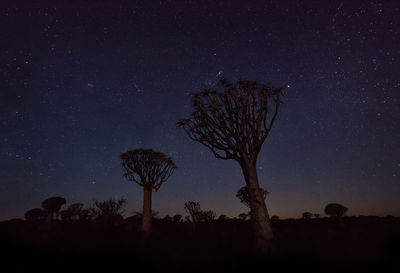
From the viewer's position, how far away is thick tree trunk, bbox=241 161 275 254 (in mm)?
7508

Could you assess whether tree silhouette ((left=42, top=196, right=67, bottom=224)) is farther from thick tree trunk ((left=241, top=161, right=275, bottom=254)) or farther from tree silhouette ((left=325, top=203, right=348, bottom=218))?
tree silhouette ((left=325, top=203, right=348, bottom=218))

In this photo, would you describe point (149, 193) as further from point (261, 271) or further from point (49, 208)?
point (49, 208)

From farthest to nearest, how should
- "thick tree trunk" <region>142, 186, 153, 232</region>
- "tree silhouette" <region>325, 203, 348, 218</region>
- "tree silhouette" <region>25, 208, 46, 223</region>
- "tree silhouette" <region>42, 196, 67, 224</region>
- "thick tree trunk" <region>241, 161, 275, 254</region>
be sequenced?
"tree silhouette" <region>25, 208, 46, 223</region> < "tree silhouette" <region>42, 196, 67, 224</region> < "tree silhouette" <region>325, 203, 348, 218</region> < "thick tree trunk" <region>142, 186, 153, 232</region> < "thick tree trunk" <region>241, 161, 275, 254</region>

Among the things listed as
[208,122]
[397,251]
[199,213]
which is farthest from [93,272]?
[199,213]

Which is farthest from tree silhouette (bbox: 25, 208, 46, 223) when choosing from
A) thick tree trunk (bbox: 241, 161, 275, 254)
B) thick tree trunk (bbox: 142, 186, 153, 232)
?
thick tree trunk (bbox: 241, 161, 275, 254)

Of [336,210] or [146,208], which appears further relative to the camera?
[336,210]

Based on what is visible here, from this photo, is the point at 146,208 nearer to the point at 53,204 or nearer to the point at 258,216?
the point at 258,216

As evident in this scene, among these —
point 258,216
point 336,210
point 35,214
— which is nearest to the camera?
point 258,216

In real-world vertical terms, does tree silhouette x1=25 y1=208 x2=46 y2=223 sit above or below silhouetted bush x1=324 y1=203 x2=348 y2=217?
above

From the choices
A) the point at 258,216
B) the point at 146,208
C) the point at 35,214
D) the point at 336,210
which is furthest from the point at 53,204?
the point at 336,210

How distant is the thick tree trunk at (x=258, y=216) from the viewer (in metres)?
7.51

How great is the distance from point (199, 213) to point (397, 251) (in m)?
18.5

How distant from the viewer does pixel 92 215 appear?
802 inches

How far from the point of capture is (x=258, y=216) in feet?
26.7
